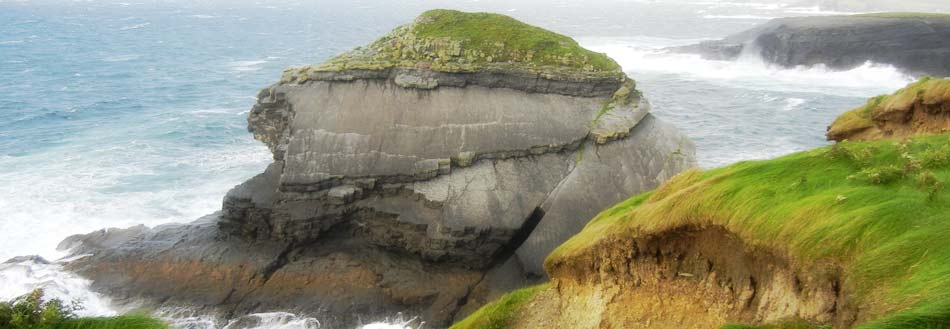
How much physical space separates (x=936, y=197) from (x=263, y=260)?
1876 cm

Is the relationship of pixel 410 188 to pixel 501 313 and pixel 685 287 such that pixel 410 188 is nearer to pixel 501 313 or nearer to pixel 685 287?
pixel 501 313

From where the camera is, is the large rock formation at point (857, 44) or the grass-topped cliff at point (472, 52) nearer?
the grass-topped cliff at point (472, 52)

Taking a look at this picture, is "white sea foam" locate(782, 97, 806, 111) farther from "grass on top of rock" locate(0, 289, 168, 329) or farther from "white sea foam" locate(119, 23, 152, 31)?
"white sea foam" locate(119, 23, 152, 31)

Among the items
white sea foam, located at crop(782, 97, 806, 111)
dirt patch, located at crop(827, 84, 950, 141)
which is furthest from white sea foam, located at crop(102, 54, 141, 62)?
dirt patch, located at crop(827, 84, 950, 141)

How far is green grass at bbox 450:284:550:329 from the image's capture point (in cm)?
1120

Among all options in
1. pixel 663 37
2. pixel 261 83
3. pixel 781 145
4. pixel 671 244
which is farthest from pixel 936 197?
pixel 663 37

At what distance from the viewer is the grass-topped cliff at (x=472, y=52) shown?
77.8 feet

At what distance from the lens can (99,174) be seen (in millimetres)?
31281

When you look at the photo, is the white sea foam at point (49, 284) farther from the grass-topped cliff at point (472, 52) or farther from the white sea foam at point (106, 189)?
the grass-topped cliff at point (472, 52)

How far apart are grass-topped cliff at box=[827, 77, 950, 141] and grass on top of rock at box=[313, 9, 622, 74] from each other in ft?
38.6

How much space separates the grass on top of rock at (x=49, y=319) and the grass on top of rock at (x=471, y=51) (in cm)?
1782

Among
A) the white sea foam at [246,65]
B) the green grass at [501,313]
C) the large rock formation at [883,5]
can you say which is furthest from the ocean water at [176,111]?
the large rock formation at [883,5]

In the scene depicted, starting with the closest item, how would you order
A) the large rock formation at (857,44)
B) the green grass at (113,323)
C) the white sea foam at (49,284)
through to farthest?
the green grass at (113,323), the white sea foam at (49,284), the large rock formation at (857,44)

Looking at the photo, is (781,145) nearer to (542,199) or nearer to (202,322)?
(542,199)
